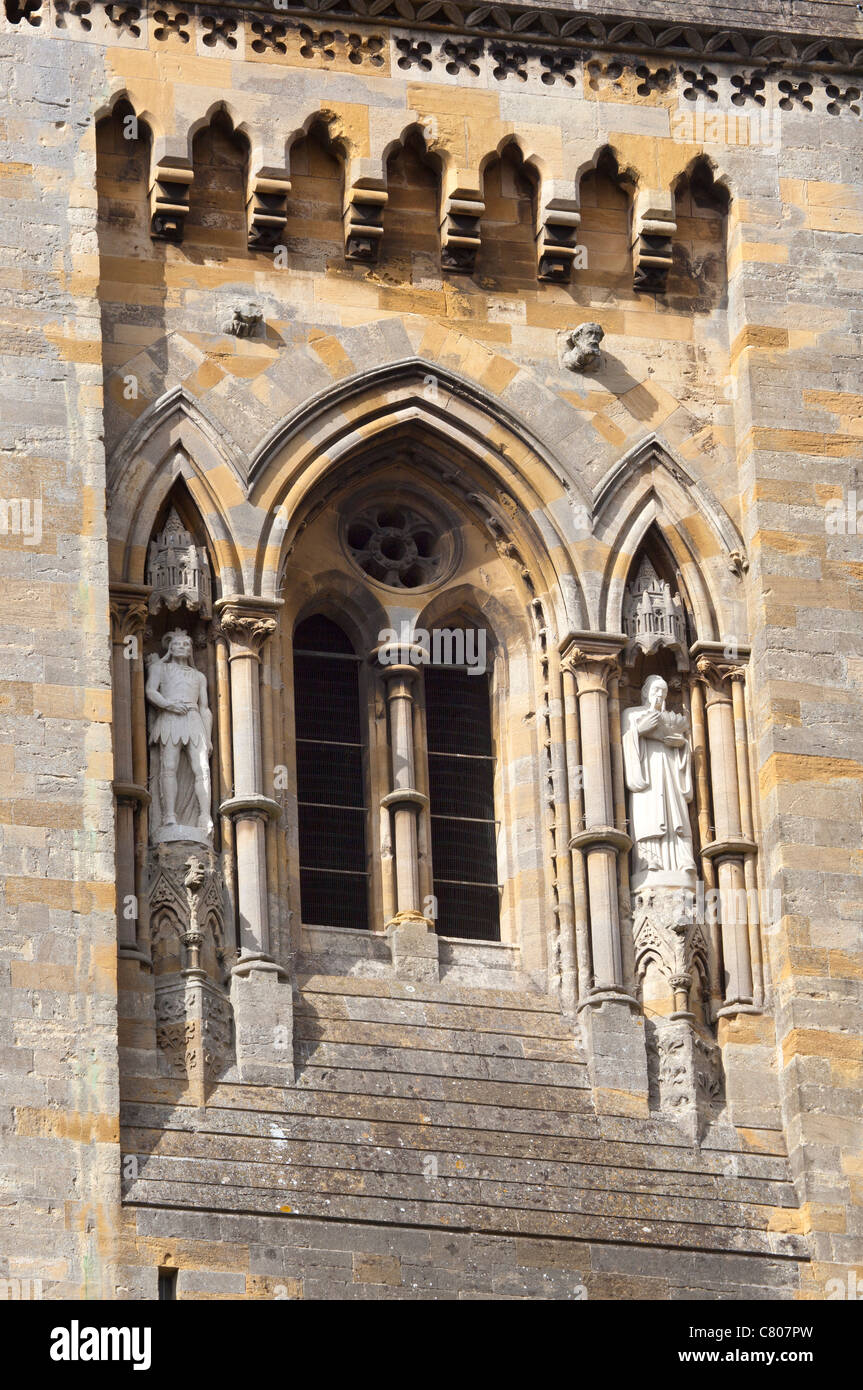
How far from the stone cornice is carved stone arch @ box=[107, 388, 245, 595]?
2.99 meters

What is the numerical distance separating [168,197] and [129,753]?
4410 mm

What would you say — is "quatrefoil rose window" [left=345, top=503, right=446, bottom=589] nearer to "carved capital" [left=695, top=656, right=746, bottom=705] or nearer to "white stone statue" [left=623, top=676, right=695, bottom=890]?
"white stone statue" [left=623, top=676, right=695, bottom=890]

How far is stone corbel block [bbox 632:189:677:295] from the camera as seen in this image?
130 ft

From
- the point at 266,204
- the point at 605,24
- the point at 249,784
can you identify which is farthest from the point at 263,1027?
the point at 605,24

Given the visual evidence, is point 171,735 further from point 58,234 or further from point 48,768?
point 58,234

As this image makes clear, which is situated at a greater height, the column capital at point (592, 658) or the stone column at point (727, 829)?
the column capital at point (592, 658)

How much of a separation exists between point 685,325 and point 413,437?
233cm

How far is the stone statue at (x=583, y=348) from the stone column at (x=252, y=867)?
3070 millimetres

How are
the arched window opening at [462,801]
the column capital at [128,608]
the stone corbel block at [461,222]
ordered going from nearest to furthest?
1. the column capital at [128,608]
2. the arched window opening at [462,801]
3. the stone corbel block at [461,222]

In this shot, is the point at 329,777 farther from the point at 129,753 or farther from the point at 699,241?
the point at 699,241

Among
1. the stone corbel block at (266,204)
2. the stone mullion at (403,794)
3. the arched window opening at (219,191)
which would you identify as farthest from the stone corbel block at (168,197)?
the stone mullion at (403,794)

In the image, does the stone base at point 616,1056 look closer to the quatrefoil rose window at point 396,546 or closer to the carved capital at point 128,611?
the quatrefoil rose window at point 396,546

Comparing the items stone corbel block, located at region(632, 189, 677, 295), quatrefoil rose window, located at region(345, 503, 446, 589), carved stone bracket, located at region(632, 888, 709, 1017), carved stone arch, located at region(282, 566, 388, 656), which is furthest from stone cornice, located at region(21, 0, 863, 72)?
carved stone bracket, located at region(632, 888, 709, 1017)

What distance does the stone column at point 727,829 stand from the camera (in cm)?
3759
